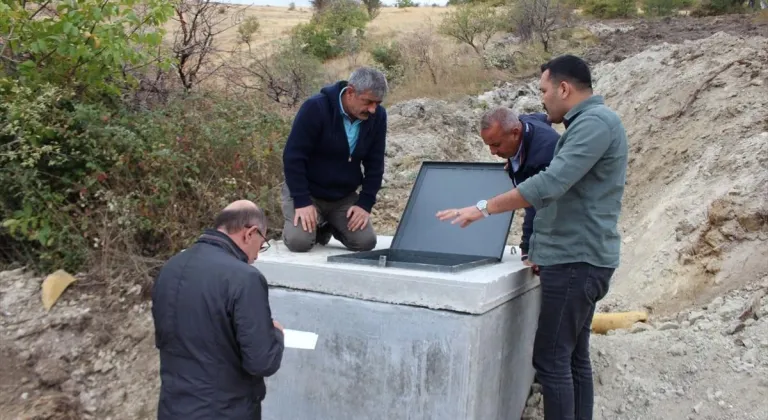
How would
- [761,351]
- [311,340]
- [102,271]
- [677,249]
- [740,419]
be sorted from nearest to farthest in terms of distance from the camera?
[311,340]
[740,419]
[761,351]
[102,271]
[677,249]

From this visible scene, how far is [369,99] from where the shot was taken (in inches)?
152

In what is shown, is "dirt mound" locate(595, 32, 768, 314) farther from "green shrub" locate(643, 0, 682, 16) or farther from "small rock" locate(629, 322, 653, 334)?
"green shrub" locate(643, 0, 682, 16)

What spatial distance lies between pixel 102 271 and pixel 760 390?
15.8 feet

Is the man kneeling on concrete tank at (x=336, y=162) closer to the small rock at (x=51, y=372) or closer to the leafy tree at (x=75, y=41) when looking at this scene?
the small rock at (x=51, y=372)

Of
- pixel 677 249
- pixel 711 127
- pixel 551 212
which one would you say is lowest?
pixel 677 249

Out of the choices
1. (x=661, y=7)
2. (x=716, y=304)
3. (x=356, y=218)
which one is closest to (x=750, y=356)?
(x=716, y=304)

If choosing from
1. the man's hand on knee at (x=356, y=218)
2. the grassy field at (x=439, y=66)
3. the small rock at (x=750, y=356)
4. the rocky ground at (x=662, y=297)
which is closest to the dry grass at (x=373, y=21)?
the grassy field at (x=439, y=66)

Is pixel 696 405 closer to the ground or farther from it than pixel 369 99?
closer to the ground

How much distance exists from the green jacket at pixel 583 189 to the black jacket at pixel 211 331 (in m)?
1.30

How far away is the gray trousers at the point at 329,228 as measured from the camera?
417cm

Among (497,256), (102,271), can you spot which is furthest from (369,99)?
(102,271)

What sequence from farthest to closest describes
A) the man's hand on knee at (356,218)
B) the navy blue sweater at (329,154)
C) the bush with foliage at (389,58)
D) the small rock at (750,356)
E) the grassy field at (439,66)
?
the bush with foliage at (389,58) < the grassy field at (439,66) < the man's hand on knee at (356,218) < the navy blue sweater at (329,154) < the small rock at (750,356)

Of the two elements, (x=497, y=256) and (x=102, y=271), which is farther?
(x=102, y=271)

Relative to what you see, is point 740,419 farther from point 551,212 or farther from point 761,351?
point 551,212
